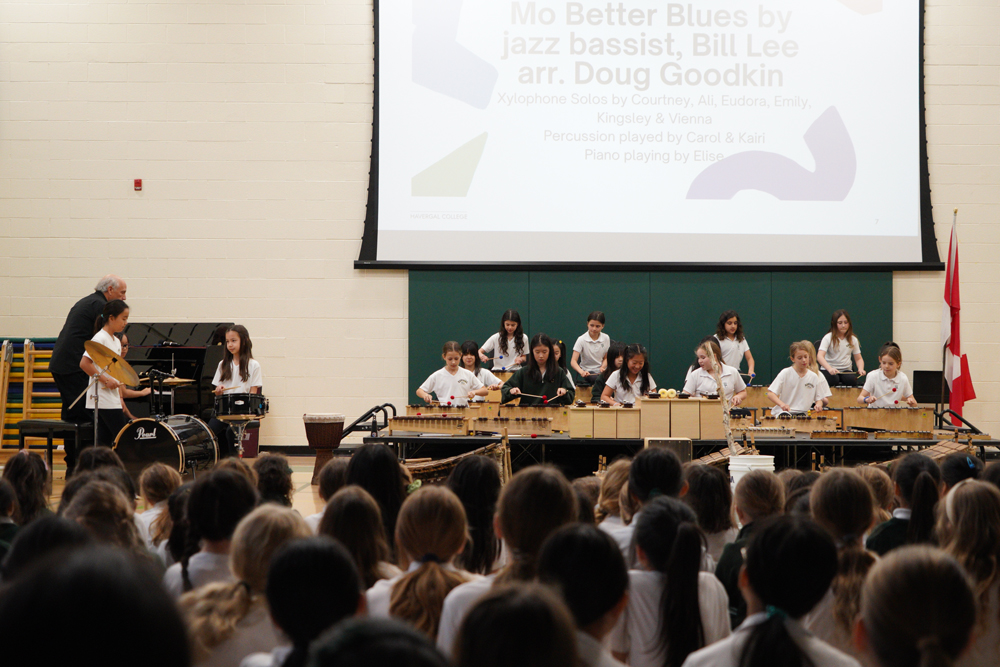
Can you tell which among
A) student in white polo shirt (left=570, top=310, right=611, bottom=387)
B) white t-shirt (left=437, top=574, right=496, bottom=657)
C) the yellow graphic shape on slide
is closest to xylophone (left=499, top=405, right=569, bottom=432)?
student in white polo shirt (left=570, top=310, right=611, bottom=387)

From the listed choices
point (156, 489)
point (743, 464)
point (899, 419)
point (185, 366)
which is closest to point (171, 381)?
point (185, 366)

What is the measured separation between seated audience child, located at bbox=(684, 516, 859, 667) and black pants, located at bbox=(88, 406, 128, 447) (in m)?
6.73

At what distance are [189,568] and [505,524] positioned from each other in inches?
39.1

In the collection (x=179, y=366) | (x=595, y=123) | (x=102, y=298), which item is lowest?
(x=179, y=366)

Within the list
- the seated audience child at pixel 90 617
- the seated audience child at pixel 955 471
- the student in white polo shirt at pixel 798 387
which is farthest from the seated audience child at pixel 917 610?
the student in white polo shirt at pixel 798 387

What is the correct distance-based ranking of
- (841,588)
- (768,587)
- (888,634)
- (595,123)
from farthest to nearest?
1. (595,123)
2. (841,588)
3. (768,587)
4. (888,634)

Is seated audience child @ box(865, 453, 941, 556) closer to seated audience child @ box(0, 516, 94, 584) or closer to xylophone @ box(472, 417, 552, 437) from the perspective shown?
seated audience child @ box(0, 516, 94, 584)

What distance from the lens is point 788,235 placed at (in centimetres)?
1078

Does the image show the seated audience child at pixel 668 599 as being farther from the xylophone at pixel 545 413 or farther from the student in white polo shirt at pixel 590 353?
the student in white polo shirt at pixel 590 353

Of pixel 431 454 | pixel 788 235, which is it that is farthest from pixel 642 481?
pixel 788 235

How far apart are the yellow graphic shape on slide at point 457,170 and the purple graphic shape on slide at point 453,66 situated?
1.75 ft

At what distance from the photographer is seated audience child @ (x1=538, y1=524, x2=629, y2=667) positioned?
1.81 metres

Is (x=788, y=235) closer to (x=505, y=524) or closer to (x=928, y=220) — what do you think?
(x=928, y=220)

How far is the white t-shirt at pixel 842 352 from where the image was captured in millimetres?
10484
